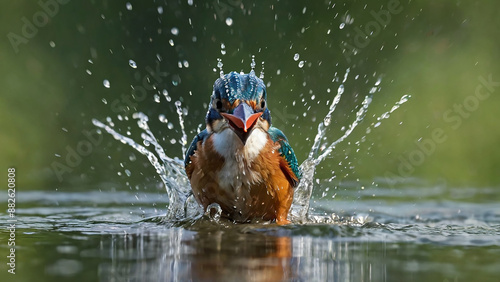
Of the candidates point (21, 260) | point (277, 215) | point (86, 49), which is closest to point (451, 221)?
point (277, 215)

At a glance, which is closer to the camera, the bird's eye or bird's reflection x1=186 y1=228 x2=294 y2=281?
bird's reflection x1=186 y1=228 x2=294 y2=281

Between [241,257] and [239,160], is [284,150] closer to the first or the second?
[239,160]

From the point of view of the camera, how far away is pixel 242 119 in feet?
14.9

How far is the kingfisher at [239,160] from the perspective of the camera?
15.5ft

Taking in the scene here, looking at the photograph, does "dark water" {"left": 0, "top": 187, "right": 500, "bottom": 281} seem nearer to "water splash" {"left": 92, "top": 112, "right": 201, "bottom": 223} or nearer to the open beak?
"water splash" {"left": 92, "top": 112, "right": 201, "bottom": 223}

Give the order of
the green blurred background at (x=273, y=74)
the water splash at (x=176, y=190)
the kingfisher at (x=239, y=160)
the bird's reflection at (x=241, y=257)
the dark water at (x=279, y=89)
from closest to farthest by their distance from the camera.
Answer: the bird's reflection at (x=241, y=257) < the kingfisher at (x=239, y=160) < the water splash at (x=176, y=190) < the dark water at (x=279, y=89) < the green blurred background at (x=273, y=74)

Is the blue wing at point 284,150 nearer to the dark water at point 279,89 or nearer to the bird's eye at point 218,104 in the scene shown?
the bird's eye at point 218,104

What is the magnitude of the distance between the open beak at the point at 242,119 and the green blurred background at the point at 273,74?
16.1ft

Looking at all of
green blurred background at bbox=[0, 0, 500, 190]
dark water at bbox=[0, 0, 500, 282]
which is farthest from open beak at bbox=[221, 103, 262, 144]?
green blurred background at bbox=[0, 0, 500, 190]

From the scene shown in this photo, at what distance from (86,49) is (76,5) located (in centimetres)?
85

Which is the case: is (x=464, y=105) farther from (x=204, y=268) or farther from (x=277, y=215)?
(x=204, y=268)

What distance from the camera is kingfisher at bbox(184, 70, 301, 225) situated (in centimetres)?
473

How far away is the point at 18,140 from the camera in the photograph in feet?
33.3

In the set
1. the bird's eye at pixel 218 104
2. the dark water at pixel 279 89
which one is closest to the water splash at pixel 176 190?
the dark water at pixel 279 89
